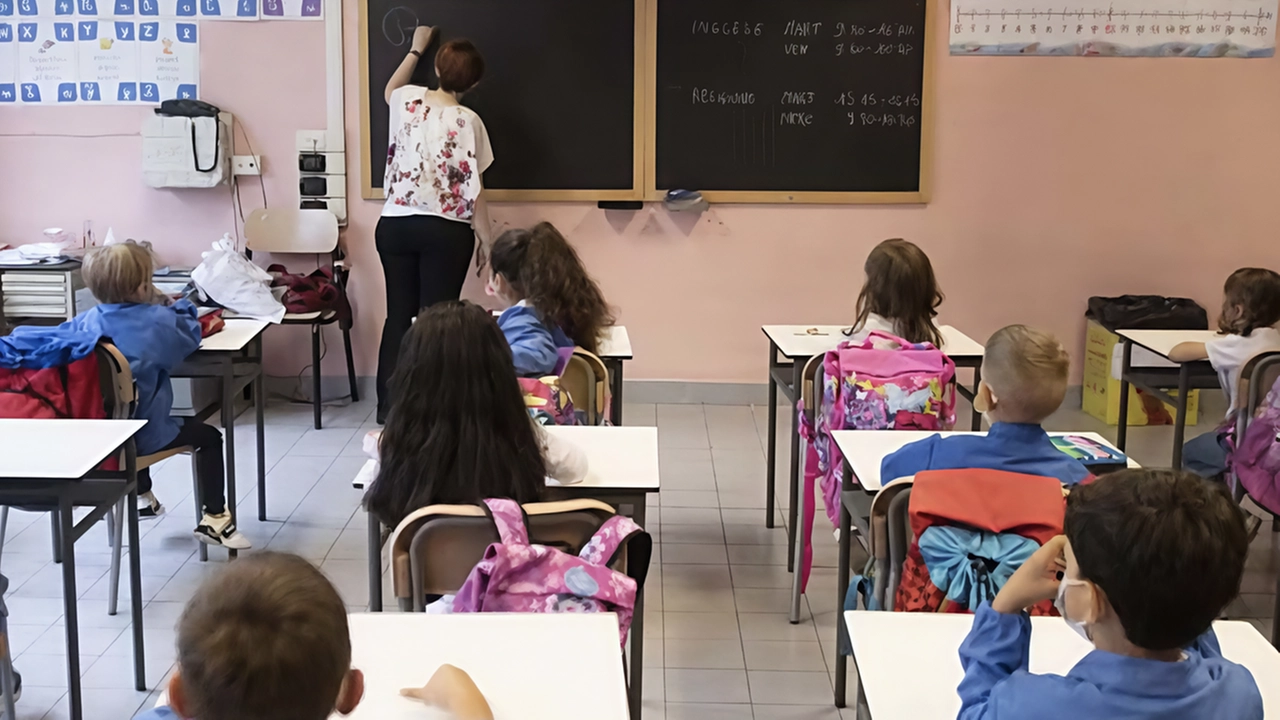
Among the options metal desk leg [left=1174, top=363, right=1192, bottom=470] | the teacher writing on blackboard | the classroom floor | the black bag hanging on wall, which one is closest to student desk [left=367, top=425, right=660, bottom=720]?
the classroom floor

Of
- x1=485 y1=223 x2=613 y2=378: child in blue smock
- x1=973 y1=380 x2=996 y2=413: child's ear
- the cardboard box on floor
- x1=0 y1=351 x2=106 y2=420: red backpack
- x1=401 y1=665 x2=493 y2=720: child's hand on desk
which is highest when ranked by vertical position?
x1=485 y1=223 x2=613 y2=378: child in blue smock

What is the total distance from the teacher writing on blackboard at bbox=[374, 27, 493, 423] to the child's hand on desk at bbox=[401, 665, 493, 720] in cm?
355

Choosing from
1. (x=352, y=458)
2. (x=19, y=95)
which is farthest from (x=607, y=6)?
(x=19, y=95)

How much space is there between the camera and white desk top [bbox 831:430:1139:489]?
2443 millimetres

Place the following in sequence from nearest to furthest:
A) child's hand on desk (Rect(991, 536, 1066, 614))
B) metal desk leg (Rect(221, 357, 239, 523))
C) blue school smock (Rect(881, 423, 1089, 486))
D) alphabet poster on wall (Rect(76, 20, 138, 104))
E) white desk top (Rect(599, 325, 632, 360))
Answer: child's hand on desk (Rect(991, 536, 1066, 614)), blue school smock (Rect(881, 423, 1089, 486)), white desk top (Rect(599, 325, 632, 360)), metal desk leg (Rect(221, 357, 239, 523)), alphabet poster on wall (Rect(76, 20, 138, 104))

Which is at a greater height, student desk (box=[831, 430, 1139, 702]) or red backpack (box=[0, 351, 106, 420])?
red backpack (box=[0, 351, 106, 420])

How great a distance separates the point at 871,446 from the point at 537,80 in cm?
326

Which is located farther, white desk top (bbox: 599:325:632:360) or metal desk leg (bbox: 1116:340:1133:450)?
metal desk leg (bbox: 1116:340:1133:450)

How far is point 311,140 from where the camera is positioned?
5.41 metres

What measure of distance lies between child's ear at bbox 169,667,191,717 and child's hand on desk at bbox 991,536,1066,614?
0.89m

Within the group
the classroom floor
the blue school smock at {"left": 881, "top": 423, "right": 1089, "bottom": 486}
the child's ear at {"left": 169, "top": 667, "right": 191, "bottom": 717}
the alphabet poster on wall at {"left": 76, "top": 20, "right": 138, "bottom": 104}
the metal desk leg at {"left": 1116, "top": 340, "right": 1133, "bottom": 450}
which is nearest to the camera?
the child's ear at {"left": 169, "top": 667, "right": 191, "bottom": 717}

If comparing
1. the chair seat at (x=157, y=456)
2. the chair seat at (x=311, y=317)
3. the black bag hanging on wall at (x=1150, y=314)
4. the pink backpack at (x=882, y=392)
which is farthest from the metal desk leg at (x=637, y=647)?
the black bag hanging on wall at (x=1150, y=314)

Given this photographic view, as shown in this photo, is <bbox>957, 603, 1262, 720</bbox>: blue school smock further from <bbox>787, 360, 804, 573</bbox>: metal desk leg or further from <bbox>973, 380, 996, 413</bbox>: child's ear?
<bbox>787, 360, 804, 573</bbox>: metal desk leg

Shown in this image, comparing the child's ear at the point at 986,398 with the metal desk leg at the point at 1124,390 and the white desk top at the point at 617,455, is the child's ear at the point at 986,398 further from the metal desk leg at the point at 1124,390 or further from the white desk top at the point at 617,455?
the metal desk leg at the point at 1124,390
